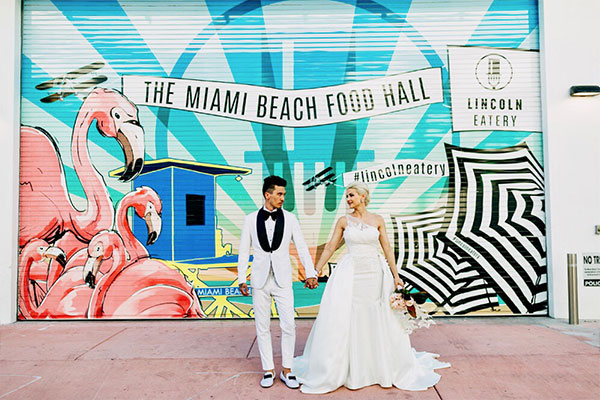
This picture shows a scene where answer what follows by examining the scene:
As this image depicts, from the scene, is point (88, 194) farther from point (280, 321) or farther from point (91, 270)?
point (280, 321)

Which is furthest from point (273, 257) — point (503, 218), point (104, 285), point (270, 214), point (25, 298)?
point (25, 298)

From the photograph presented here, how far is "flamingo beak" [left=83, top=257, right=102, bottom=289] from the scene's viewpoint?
24.6ft

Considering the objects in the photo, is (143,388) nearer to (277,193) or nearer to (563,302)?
(277,193)

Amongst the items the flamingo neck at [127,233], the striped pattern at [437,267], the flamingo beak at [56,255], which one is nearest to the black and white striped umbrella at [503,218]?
the striped pattern at [437,267]

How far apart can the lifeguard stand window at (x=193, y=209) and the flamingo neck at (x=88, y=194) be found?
49.3 inches

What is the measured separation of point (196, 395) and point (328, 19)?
6135 millimetres

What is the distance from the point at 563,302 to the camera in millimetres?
7270

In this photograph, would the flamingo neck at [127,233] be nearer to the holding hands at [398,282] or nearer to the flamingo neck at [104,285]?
the flamingo neck at [104,285]

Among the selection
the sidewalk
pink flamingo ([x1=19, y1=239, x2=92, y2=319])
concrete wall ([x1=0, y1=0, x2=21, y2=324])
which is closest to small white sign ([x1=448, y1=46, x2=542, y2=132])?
the sidewalk

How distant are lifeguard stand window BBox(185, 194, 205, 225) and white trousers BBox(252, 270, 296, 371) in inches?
125

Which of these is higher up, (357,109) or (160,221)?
(357,109)

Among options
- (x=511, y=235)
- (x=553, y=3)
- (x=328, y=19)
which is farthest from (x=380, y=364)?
(x=553, y=3)

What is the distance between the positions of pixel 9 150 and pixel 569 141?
29.9 feet

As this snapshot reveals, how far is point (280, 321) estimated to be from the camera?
4672 mm
